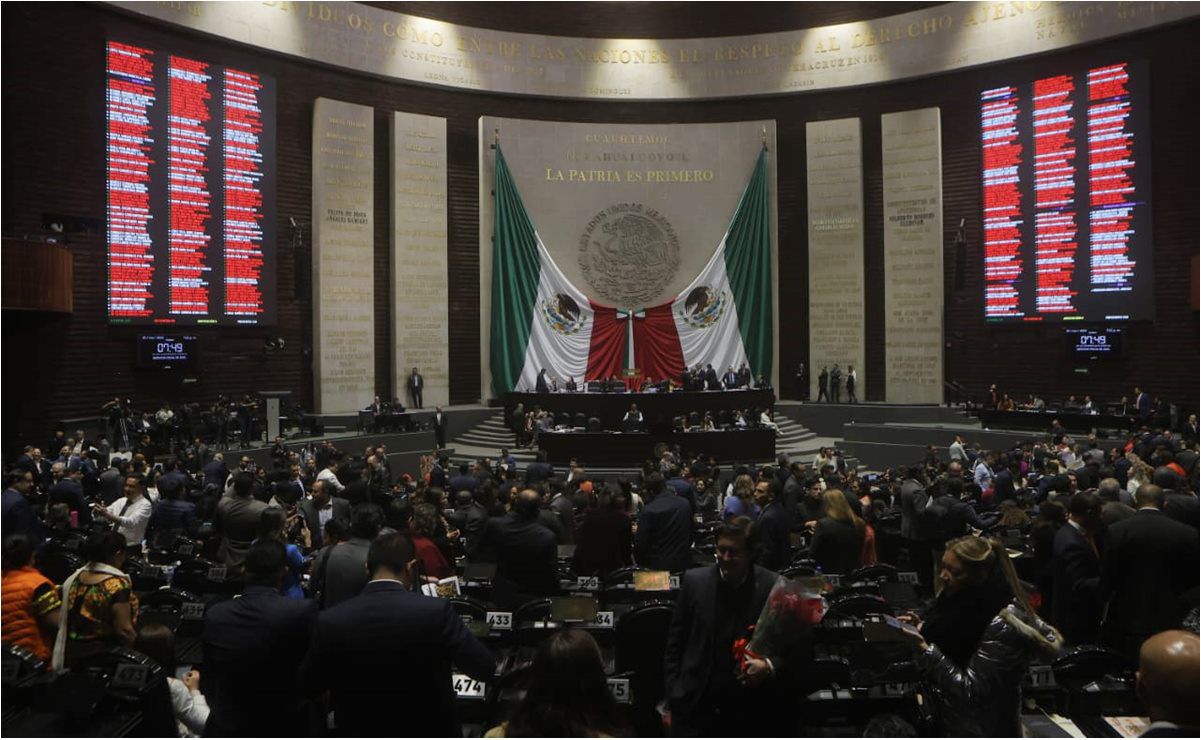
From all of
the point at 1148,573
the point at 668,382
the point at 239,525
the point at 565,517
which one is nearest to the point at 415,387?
the point at 668,382

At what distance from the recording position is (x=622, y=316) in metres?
24.0

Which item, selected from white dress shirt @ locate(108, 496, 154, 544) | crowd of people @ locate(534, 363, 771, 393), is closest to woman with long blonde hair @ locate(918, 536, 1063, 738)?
white dress shirt @ locate(108, 496, 154, 544)

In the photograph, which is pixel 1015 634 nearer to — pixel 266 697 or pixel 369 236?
pixel 266 697

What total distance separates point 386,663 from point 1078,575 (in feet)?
12.7

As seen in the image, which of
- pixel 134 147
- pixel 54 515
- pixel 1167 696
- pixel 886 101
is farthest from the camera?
pixel 886 101

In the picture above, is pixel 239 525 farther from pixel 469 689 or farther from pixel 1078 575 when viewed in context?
pixel 1078 575

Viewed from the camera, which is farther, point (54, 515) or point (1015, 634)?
point (54, 515)

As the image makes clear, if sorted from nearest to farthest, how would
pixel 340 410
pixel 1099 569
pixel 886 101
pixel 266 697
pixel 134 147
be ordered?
pixel 266 697 < pixel 1099 569 < pixel 134 147 < pixel 340 410 < pixel 886 101

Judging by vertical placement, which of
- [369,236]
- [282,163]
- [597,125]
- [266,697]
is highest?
[597,125]

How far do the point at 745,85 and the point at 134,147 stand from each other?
15475 mm

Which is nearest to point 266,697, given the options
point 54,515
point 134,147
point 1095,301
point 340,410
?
point 54,515

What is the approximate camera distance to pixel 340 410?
21.3 meters

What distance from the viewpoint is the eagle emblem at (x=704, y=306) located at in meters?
24.1

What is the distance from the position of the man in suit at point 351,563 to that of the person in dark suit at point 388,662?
1392 mm
